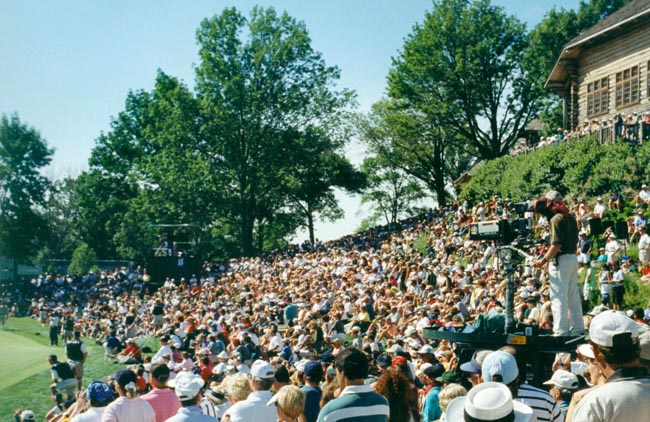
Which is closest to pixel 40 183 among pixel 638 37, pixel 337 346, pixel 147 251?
pixel 147 251

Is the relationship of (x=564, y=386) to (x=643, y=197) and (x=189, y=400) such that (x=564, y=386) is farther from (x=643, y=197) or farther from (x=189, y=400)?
(x=643, y=197)

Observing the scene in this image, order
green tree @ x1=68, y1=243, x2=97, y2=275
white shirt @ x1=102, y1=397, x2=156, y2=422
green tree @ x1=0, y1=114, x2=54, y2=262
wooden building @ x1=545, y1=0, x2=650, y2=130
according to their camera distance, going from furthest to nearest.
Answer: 1. green tree @ x1=68, y1=243, x2=97, y2=275
2. green tree @ x1=0, y1=114, x2=54, y2=262
3. wooden building @ x1=545, y1=0, x2=650, y2=130
4. white shirt @ x1=102, y1=397, x2=156, y2=422

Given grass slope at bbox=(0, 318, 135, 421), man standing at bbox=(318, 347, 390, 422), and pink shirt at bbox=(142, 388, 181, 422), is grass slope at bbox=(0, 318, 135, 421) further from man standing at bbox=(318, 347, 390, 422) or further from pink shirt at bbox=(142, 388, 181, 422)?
man standing at bbox=(318, 347, 390, 422)

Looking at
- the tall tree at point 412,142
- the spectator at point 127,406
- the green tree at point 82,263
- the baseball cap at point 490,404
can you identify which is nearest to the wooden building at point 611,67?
the tall tree at point 412,142

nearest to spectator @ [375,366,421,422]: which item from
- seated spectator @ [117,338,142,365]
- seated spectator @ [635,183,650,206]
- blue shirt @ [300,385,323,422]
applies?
blue shirt @ [300,385,323,422]

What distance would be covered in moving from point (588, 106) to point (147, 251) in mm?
36280

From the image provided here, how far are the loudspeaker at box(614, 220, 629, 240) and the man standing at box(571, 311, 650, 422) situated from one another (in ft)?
58.3

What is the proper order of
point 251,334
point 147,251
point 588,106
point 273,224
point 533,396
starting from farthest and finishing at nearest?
1. point 273,224
2. point 147,251
3. point 588,106
4. point 251,334
5. point 533,396

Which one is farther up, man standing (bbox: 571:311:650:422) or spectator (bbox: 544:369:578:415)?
man standing (bbox: 571:311:650:422)

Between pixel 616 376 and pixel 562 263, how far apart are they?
5369 millimetres

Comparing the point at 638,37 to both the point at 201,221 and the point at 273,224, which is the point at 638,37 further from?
the point at 273,224

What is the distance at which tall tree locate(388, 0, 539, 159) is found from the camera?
4919 centimetres

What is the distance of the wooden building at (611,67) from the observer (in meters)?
29.2

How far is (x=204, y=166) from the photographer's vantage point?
51312 millimetres
